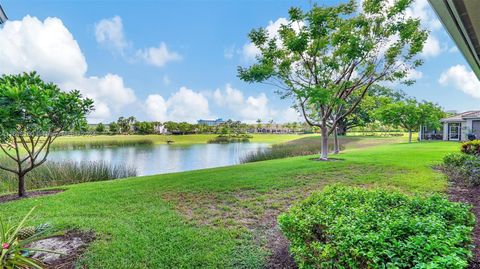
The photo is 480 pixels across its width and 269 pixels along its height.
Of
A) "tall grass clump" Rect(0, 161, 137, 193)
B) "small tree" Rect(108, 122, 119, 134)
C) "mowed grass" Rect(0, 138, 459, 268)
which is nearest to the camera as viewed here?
"mowed grass" Rect(0, 138, 459, 268)

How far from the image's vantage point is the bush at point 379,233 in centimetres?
162

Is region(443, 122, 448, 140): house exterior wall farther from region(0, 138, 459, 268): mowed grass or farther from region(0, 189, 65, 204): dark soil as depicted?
region(0, 189, 65, 204): dark soil

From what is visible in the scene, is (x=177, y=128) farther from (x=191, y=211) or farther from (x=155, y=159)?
(x=191, y=211)

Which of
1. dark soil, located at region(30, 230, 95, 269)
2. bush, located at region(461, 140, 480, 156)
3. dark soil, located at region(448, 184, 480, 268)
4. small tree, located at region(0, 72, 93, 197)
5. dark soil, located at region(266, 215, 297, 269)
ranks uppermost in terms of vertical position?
small tree, located at region(0, 72, 93, 197)

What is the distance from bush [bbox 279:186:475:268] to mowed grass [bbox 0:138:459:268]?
2.37 feet

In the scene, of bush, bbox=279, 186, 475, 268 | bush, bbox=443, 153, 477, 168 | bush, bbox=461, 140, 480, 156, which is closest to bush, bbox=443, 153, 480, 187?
bush, bbox=443, 153, 477, 168

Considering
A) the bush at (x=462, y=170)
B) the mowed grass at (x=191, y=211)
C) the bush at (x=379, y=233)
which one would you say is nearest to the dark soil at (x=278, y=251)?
the mowed grass at (x=191, y=211)

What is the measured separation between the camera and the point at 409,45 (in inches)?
396

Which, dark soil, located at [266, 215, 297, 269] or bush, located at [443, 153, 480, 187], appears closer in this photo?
dark soil, located at [266, 215, 297, 269]

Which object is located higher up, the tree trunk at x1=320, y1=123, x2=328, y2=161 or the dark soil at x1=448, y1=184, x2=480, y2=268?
the tree trunk at x1=320, y1=123, x2=328, y2=161

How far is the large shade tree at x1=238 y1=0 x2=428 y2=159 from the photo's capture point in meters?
9.16

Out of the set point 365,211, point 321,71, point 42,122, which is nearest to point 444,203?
point 365,211

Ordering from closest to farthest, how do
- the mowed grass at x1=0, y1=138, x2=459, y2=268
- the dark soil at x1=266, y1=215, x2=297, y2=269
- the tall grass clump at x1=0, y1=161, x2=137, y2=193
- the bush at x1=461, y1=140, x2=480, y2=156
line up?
the dark soil at x1=266, y1=215, x2=297, y2=269 → the mowed grass at x1=0, y1=138, x2=459, y2=268 → the tall grass clump at x1=0, y1=161, x2=137, y2=193 → the bush at x1=461, y1=140, x2=480, y2=156

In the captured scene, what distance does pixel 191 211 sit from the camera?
4.24 metres
